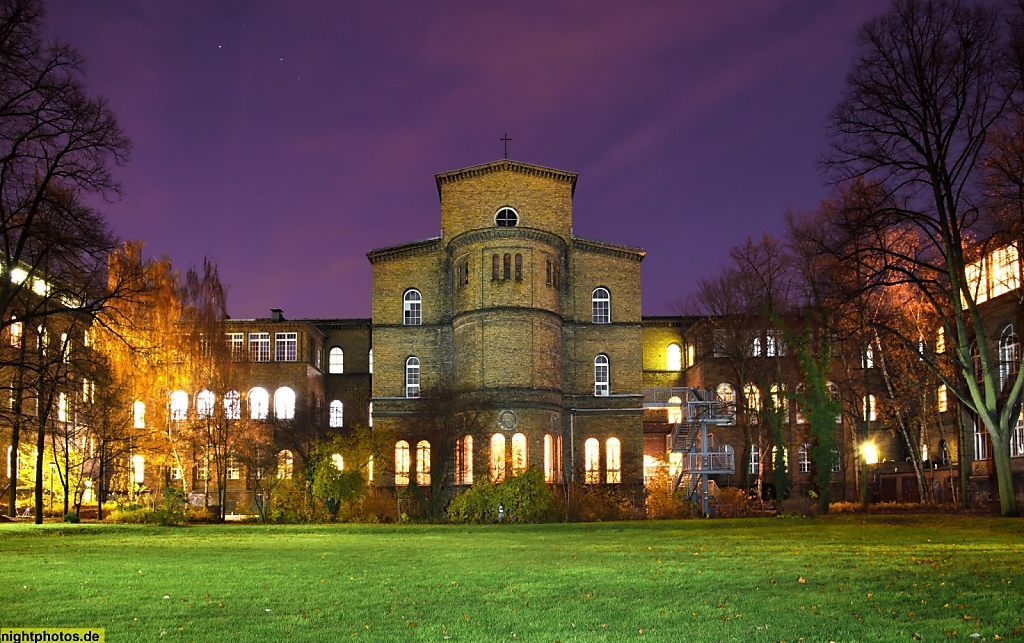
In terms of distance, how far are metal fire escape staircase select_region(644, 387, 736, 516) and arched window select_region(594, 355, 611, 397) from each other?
2303 mm

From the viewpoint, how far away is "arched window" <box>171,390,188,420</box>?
1901 inches

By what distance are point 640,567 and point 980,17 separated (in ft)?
65.7

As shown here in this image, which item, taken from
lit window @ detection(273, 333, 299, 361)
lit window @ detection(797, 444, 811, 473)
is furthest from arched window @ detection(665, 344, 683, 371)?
lit window @ detection(273, 333, 299, 361)

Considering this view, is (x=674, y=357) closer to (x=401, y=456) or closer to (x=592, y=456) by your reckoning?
(x=592, y=456)

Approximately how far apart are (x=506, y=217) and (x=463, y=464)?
13.9 meters

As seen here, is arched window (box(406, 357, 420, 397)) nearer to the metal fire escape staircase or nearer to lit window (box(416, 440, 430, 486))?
lit window (box(416, 440, 430, 486))

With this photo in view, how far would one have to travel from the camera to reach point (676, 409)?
57.5 m

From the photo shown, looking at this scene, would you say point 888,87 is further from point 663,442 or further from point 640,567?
point 663,442

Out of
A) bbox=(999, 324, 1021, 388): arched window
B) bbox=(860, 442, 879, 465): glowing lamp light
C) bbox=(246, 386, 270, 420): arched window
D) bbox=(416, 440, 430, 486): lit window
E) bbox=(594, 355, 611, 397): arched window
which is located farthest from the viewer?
bbox=(246, 386, 270, 420): arched window

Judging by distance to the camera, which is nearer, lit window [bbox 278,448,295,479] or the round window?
lit window [bbox 278,448,295,479]

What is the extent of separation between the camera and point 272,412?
191 feet

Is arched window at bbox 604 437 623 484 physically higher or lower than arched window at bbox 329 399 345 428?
lower

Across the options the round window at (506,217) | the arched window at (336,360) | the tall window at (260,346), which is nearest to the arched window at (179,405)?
the tall window at (260,346)

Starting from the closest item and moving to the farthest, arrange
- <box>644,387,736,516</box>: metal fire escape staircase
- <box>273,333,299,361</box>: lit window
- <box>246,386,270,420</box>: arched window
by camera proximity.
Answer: <box>644,387,736,516</box>: metal fire escape staircase, <box>246,386,270,420</box>: arched window, <box>273,333,299,361</box>: lit window
